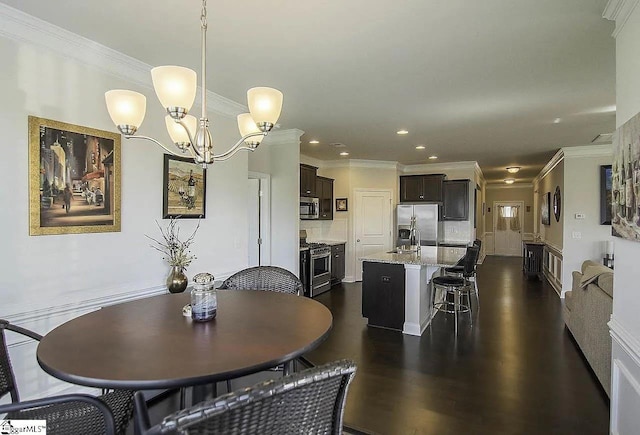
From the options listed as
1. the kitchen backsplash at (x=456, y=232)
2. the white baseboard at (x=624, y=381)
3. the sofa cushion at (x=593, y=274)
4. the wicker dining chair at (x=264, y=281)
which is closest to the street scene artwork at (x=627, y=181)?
the white baseboard at (x=624, y=381)

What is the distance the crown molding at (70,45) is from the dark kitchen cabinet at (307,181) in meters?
3.43

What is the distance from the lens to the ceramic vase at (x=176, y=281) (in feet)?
9.62

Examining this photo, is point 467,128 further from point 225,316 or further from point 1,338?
point 1,338

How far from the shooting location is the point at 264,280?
2607mm

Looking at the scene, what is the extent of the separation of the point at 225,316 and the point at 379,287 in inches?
110

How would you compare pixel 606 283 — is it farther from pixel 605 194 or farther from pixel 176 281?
pixel 605 194

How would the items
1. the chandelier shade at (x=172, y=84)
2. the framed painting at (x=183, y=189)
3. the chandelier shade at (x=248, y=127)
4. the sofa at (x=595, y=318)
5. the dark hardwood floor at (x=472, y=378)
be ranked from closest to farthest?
the chandelier shade at (x=172, y=84), the chandelier shade at (x=248, y=127), the dark hardwood floor at (x=472, y=378), the sofa at (x=595, y=318), the framed painting at (x=183, y=189)

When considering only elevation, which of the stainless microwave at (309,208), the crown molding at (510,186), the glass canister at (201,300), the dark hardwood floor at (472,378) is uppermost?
the crown molding at (510,186)

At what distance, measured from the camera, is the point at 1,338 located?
157 centimetres

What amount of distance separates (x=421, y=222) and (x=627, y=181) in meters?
5.80

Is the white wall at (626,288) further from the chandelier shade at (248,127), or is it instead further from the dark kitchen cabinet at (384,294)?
the dark kitchen cabinet at (384,294)

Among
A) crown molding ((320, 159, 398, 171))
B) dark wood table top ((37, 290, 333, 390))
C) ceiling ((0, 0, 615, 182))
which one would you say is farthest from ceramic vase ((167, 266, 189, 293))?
crown molding ((320, 159, 398, 171))

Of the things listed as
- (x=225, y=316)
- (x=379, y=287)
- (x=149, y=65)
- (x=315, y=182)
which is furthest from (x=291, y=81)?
(x=315, y=182)

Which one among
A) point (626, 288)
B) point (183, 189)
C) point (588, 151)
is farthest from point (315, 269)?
point (588, 151)
